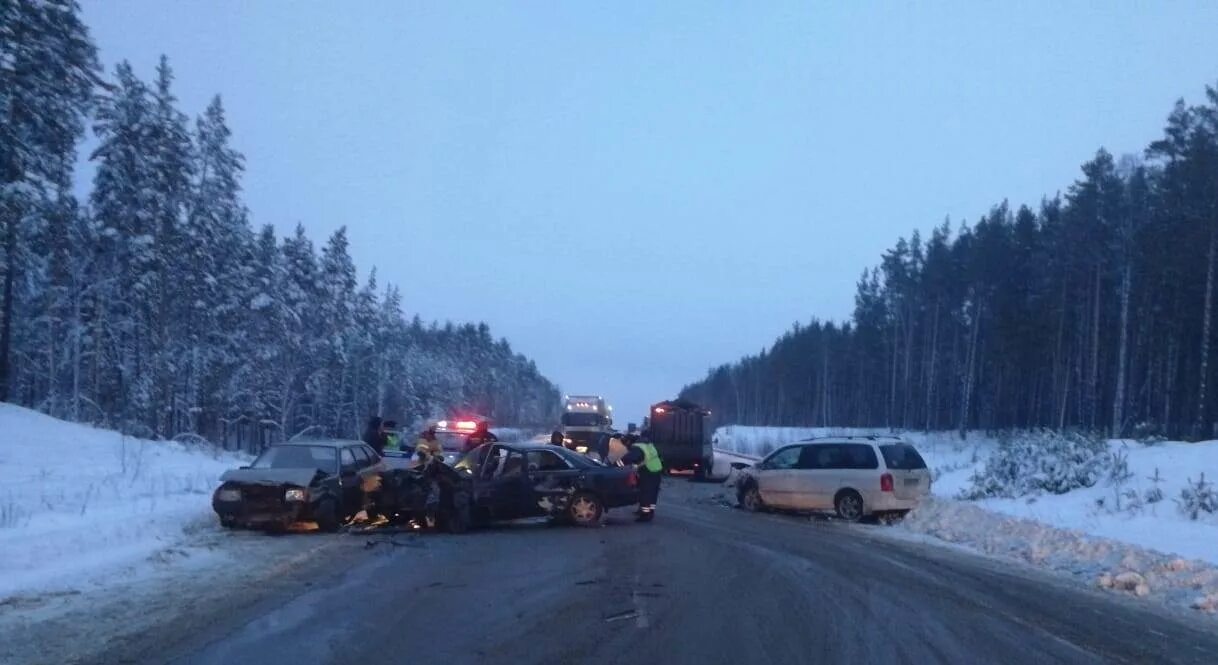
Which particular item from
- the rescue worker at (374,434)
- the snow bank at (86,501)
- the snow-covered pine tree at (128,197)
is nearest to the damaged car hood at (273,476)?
the snow bank at (86,501)

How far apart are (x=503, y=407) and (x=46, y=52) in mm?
142044

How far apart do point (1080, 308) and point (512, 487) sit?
50673 millimetres

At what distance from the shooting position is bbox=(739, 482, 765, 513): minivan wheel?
86.3 feet

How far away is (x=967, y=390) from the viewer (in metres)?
69.2

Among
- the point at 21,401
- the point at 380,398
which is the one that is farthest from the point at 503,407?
the point at 21,401

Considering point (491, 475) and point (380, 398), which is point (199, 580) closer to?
point (491, 475)

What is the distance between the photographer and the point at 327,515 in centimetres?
1972

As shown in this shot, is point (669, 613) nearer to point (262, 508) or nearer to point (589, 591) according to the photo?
point (589, 591)

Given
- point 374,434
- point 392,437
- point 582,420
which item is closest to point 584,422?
point 582,420

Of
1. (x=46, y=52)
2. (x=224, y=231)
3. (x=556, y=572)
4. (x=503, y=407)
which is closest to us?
(x=556, y=572)

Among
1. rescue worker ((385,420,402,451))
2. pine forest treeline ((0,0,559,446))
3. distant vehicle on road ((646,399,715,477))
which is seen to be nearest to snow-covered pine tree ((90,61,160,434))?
pine forest treeline ((0,0,559,446))

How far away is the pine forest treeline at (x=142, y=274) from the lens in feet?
126

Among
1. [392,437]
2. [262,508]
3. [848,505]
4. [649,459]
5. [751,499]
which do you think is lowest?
[262,508]

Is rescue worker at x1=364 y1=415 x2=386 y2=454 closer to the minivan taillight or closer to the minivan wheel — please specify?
the minivan wheel
